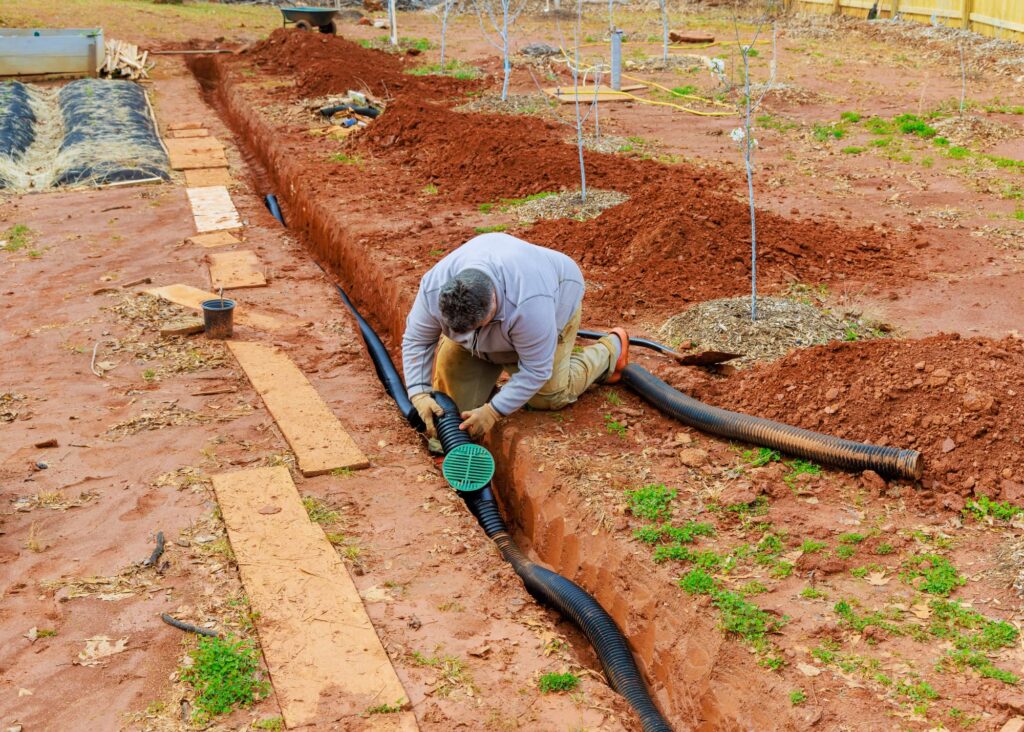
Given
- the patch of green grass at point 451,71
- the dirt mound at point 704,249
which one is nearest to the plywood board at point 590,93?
the patch of green grass at point 451,71

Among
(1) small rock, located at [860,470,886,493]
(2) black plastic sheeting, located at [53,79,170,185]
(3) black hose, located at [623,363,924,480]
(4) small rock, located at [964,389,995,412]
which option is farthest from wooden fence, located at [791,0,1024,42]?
(1) small rock, located at [860,470,886,493]

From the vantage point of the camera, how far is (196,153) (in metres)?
12.9

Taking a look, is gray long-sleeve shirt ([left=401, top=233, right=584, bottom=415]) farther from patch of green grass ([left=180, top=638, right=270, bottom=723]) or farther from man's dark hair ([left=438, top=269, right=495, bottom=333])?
patch of green grass ([left=180, top=638, right=270, bottom=723])

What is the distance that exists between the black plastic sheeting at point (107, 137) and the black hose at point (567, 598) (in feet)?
25.5

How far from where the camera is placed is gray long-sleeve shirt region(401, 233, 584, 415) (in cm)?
491

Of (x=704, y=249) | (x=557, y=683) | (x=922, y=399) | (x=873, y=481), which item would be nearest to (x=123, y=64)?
(x=704, y=249)

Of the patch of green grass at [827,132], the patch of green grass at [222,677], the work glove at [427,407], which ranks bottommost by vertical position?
the patch of green grass at [222,677]

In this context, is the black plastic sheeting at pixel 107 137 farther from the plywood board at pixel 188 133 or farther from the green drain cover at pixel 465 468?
the green drain cover at pixel 465 468

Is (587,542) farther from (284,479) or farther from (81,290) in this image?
(81,290)

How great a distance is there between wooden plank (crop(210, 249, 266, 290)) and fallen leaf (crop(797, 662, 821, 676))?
19.6ft

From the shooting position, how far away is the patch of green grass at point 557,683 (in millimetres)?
3846

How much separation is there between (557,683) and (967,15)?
64.1ft

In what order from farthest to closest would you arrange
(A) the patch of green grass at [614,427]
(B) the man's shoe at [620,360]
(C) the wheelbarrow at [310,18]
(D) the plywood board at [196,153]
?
(C) the wheelbarrow at [310,18]
(D) the plywood board at [196,153]
(B) the man's shoe at [620,360]
(A) the patch of green grass at [614,427]

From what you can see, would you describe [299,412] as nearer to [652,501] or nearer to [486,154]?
[652,501]
